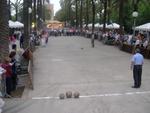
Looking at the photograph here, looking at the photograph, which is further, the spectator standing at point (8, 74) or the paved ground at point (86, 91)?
the spectator standing at point (8, 74)

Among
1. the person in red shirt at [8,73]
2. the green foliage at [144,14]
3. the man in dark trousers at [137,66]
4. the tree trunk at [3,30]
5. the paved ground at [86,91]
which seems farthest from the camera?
the green foliage at [144,14]

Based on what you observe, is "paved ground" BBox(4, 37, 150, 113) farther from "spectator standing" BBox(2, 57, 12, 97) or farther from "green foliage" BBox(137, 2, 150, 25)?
"green foliage" BBox(137, 2, 150, 25)

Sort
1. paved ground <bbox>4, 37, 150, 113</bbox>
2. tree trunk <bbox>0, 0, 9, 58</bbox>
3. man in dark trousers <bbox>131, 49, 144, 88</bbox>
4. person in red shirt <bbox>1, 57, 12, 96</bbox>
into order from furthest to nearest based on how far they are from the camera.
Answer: tree trunk <bbox>0, 0, 9, 58</bbox> < man in dark trousers <bbox>131, 49, 144, 88</bbox> < person in red shirt <bbox>1, 57, 12, 96</bbox> < paved ground <bbox>4, 37, 150, 113</bbox>

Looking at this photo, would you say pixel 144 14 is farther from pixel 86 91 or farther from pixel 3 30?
pixel 86 91

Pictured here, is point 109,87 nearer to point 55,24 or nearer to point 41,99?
point 41,99

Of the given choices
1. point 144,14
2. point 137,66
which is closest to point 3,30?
point 137,66

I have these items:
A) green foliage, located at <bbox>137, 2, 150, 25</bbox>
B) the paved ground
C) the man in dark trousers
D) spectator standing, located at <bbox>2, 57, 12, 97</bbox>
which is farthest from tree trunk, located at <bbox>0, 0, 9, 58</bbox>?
green foliage, located at <bbox>137, 2, 150, 25</bbox>

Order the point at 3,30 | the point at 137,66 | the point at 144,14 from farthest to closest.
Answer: the point at 144,14 < the point at 3,30 < the point at 137,66

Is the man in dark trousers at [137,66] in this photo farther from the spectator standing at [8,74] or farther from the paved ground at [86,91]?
the spectator standing at [8,74]

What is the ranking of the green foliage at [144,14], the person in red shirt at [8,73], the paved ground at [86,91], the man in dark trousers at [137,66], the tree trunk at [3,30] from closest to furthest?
the paved ground at [86,91] → the person in red shirt at [8,73] → the man in dark trousers at [137,66] → the tree trunk at [3,30] → the green foliage at [144,14]

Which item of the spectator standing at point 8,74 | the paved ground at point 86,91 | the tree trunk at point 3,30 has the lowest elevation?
the paved ground at point 86,91

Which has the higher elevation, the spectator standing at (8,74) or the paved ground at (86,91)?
the spectator standing at (8,74)

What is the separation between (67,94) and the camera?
1691 cm

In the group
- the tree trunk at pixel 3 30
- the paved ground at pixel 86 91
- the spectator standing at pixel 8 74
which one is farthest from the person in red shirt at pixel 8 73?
the tree trunk at pixel 3 30
